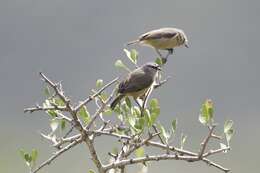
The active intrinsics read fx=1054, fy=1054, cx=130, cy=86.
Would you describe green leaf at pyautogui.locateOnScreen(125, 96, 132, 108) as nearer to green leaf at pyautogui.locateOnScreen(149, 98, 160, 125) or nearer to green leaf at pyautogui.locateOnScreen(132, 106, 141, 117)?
green leaf at pyautogui.locateOnScreen(132, 106, 141, 117)

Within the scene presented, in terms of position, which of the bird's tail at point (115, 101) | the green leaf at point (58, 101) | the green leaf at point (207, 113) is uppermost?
the green leaf at point (58, 101)

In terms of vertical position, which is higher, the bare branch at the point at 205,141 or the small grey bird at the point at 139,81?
the small grey bird at the point at 139,81

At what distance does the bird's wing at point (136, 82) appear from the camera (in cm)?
463

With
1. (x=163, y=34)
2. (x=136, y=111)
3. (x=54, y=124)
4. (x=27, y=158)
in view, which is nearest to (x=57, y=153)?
(x=27, y=158)

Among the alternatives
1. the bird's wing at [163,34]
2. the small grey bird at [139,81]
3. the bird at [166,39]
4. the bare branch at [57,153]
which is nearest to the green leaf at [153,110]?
the bare branch at [57,153]

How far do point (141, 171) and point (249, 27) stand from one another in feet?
124

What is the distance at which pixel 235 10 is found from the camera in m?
43.8

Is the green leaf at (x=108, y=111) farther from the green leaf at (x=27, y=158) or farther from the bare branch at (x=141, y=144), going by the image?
the green leaf at (x=27, y=158)

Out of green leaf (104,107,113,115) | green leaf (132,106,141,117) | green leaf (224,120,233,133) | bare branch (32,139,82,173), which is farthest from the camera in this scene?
green leaf (104,107,113,115)

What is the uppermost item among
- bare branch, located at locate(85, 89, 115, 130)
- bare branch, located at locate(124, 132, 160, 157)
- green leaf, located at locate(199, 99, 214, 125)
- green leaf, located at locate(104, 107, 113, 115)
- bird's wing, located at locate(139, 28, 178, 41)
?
bird's wing, located at locate(139, 28, 178, 41)

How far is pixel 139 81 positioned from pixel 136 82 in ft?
0.05

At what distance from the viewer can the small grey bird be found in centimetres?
457

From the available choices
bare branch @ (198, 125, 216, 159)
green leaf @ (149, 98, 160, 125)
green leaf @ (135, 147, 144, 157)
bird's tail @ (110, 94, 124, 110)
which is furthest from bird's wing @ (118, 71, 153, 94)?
bare branch @ (198, 125, 216, 159)

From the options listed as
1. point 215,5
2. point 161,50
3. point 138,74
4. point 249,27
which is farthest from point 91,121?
point 215,5
